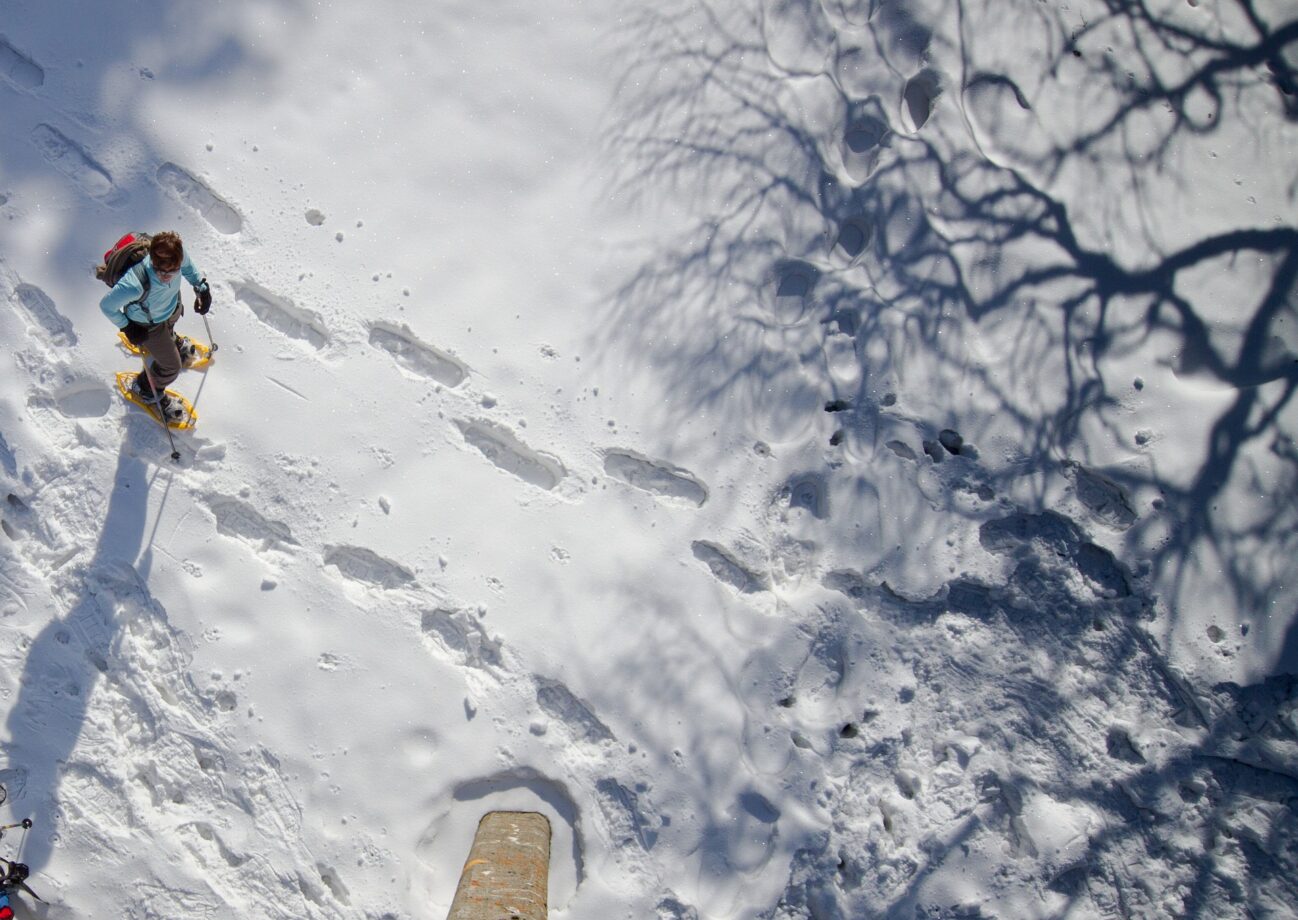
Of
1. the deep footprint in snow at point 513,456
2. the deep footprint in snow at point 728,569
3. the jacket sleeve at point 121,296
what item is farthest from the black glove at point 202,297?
the deep footprint in snow at point 728,569

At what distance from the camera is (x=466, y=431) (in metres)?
4.33

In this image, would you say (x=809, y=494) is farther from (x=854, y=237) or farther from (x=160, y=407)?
(x=160, y=407)

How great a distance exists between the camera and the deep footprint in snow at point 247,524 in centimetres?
423

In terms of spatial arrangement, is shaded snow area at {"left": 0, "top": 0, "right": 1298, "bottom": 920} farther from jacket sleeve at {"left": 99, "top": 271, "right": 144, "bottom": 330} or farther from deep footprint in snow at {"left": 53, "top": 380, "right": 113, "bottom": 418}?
jacket sleeve at {"left": 99, "top": 271, "right": 144, "bottom": 330}

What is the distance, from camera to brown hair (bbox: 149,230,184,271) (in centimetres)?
324

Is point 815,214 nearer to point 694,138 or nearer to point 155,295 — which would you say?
point 694,138

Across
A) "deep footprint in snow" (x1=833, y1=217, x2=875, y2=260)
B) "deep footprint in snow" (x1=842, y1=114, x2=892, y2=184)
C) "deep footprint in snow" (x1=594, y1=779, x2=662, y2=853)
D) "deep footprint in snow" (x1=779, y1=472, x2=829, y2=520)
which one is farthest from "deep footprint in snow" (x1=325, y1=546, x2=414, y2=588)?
"deep footprint in snow" (x1=842, y1=114, x2=892, y2=184)

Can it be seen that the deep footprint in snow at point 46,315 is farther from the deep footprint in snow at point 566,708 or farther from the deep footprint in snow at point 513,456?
the deep footprint in snow at point 566,708

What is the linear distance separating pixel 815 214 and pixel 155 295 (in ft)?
10.9

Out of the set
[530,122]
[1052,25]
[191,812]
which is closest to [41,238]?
[530,122]

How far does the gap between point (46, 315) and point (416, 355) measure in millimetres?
1976

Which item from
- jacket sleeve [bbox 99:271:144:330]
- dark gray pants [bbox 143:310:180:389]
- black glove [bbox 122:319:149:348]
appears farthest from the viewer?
dark gray pants [bbox 143:310:180:389]

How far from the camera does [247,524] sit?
4.25m

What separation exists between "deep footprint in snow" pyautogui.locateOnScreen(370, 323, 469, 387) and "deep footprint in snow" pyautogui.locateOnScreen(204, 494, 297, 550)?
3.57ft
